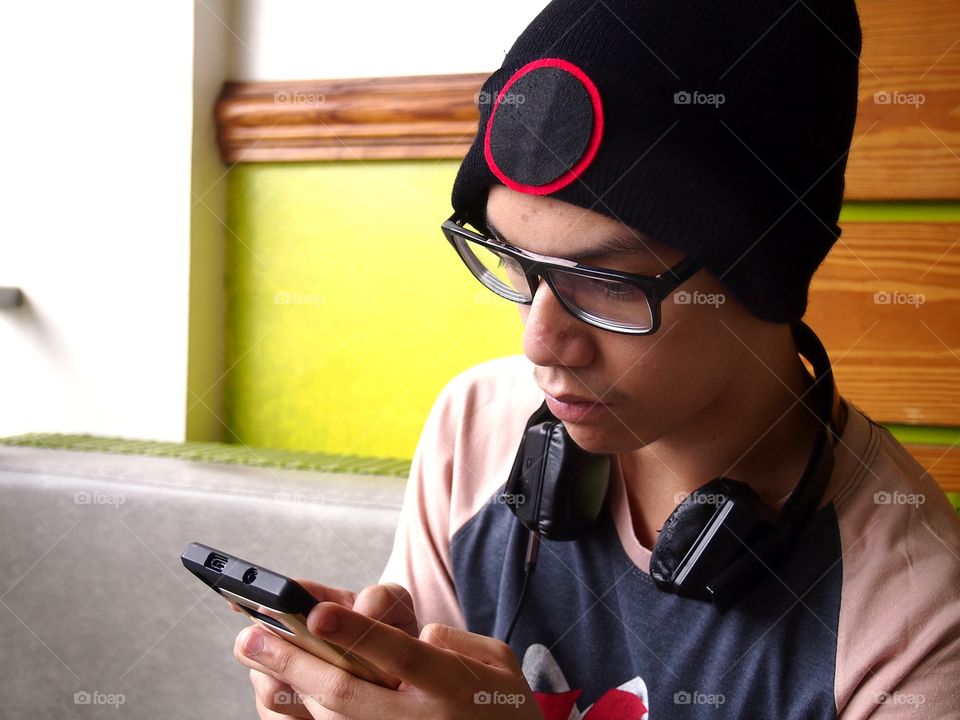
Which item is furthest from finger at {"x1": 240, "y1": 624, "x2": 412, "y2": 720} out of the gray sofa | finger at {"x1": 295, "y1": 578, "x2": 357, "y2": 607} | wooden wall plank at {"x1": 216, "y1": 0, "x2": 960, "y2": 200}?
wooden wall plank at {"x1": 216, "y1": 0, "x2": 960, "y2": 200}

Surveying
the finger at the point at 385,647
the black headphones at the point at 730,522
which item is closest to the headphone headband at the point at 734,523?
the black headphones at the point at 730,522

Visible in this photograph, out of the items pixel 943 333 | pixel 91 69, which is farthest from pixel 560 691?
pixel 91 69

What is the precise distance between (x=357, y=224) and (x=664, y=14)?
0.94m

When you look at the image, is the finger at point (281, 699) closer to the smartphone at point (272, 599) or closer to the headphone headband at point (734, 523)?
the smartphone at point (272, 599)

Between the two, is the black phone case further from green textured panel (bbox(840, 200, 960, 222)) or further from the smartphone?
green textured panel (bbox(840, 200, 960, 222))

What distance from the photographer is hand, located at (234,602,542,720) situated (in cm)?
63

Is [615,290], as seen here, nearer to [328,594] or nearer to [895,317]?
[328,594]

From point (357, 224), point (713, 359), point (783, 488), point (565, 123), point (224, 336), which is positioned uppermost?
point (565, 123)

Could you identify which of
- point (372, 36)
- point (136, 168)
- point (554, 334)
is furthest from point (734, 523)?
point (136, 168)

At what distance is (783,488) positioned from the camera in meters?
0.84

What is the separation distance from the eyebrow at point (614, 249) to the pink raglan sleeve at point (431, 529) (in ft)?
1.22

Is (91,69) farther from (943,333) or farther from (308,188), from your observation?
(943,333)

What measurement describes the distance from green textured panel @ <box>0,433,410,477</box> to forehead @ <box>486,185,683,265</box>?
66 centimetres

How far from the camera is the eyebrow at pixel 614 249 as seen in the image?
0.73 m
